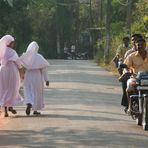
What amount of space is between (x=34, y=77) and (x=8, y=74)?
68cm

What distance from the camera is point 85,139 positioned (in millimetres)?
11242

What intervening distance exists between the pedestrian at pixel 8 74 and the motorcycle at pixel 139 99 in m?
4.03

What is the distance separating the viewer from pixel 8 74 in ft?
53.6

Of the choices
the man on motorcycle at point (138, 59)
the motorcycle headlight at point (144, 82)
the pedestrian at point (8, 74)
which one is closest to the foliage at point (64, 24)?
the pedestrian at point (8, 74)

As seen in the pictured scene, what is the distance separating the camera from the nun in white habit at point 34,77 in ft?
52.9

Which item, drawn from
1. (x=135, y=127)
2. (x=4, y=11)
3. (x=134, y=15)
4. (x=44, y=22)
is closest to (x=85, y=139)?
(x=135, y=127)

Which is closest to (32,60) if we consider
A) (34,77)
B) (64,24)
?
(34,77)

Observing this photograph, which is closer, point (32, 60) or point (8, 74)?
point (32, 60)

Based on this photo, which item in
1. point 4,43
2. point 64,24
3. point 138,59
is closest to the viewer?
point 138,59

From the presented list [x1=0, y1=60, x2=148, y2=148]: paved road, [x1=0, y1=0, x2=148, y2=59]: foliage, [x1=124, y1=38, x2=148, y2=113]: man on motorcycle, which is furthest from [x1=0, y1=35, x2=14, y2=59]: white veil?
[x1=0, y1=0, x2=148, y2=59]: foliage

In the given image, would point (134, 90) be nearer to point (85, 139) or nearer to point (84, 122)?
point (84, 122)

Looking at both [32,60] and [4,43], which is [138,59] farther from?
[4,43]

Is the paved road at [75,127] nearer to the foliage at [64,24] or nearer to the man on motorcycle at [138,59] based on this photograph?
the man on motorcycle at [138,59]

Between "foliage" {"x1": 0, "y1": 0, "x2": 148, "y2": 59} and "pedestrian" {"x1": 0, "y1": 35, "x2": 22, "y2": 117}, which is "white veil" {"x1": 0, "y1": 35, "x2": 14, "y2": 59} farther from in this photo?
"foliage" {"x1": 0, "y1": 0, "x2": 148, "y2": 59}
